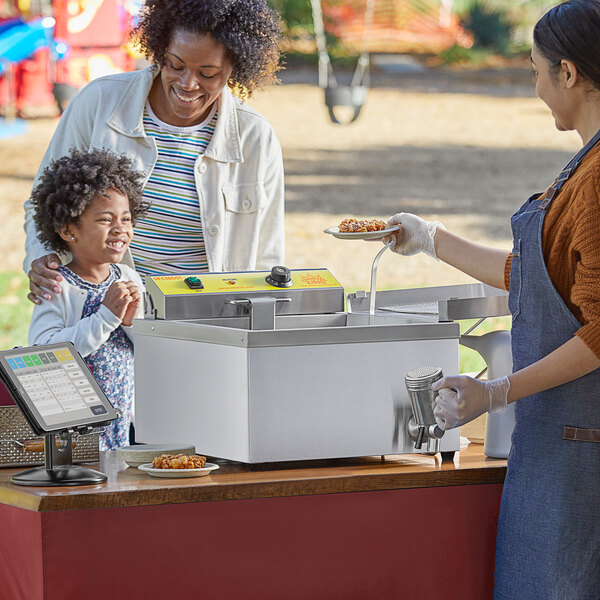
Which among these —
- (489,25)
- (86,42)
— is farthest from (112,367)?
(489,25)

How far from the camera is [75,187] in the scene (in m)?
2.45

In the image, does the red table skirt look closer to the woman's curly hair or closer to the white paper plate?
the white paper plate

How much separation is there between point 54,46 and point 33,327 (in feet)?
25.0

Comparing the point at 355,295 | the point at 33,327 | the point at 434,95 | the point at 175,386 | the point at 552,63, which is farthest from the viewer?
the point at 434,95

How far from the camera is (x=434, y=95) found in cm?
1491

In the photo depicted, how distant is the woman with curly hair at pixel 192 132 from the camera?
8.53 ft

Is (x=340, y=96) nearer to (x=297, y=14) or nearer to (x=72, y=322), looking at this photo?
(x=297, y=14)

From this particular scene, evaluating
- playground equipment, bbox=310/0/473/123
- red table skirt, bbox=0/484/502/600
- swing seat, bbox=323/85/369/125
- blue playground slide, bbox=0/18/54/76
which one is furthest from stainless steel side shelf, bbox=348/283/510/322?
playground equipment, bbox=310/0/473/123

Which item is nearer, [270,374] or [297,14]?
[270,374]

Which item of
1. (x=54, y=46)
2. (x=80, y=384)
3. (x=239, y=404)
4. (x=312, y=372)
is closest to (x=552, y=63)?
(x=312, y=372)

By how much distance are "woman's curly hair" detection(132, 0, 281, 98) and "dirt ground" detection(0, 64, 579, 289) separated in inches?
237

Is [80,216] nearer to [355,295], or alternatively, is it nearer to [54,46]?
[355,295]

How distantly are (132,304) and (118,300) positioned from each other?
0.11 ft

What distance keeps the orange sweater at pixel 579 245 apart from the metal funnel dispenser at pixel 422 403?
260 mm
